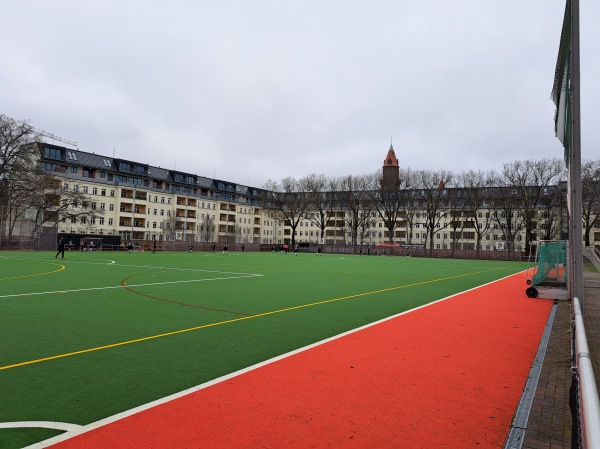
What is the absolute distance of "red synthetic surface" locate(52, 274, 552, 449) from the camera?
14.0 feet

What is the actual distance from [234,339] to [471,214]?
80715 mm

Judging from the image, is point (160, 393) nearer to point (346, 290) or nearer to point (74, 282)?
point (346, 290)

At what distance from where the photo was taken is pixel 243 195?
388 ft

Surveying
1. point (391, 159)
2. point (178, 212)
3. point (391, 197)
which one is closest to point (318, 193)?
point (391, 197)

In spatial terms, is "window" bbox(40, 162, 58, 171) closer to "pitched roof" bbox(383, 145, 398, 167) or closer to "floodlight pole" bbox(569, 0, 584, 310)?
"floodlight pole" bbox(569, 0, 584, 310)

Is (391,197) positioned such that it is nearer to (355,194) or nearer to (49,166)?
(355,194)

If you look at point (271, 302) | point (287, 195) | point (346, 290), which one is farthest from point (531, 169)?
point (271, 302)

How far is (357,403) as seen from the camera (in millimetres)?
5297

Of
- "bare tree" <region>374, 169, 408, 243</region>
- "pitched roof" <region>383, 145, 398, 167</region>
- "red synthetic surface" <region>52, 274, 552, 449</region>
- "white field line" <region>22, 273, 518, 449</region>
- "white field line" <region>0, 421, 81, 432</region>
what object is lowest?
"red synthetic surface" <region>52, 274, 552, 449</region>

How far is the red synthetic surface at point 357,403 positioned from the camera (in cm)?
427

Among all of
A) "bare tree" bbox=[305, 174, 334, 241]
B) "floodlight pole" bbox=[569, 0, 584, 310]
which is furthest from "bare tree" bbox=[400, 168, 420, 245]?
"floodlight pole" bbox=[569, 0, 584, 310]

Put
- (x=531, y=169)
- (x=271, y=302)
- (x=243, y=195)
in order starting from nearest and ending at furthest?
(x=271, y=302)
(x=531, y=169)
(x=243, y=195)

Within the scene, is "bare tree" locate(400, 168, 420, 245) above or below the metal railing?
above

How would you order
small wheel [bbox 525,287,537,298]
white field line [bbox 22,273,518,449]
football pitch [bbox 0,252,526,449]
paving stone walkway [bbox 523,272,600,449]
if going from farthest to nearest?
small wheel [bbox 525,287,537,298]
football pitch [bbox 0,252,526,449]
paving stone walkway [bbox 523,272,600,449]
white field line [bbox 22,273,518,449]
